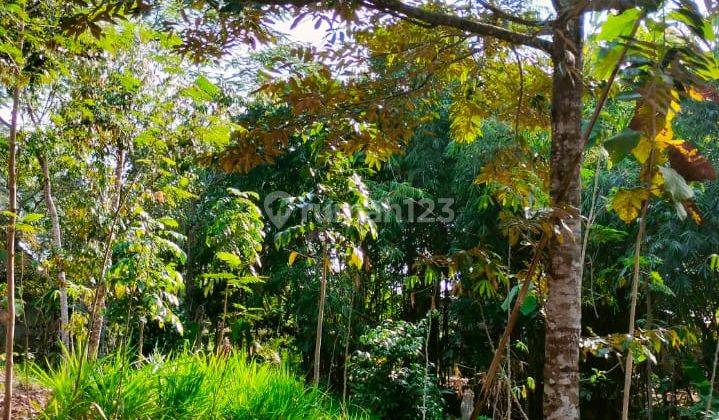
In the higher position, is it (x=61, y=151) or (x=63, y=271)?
(x=61, y=151)

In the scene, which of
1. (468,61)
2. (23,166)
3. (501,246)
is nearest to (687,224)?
(501,246)

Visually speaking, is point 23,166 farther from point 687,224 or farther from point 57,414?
point 687,224

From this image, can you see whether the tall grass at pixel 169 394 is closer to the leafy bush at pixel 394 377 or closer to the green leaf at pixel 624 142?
the leafy bush at pixel 394 377

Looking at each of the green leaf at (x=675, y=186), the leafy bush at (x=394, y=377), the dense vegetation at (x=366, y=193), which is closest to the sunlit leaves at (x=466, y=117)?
the dense vegetation at (x=366, y=193)

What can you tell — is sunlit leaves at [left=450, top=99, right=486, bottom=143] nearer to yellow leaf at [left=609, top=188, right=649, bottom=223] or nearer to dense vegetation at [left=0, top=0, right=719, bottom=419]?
dense vegetation at [left=0, top=0, right=719, bottom=419]

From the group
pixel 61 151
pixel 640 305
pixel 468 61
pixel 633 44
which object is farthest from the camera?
pixel 640 305

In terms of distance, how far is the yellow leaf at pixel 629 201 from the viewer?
4.53 ft

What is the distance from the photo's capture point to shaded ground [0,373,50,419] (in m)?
2.95

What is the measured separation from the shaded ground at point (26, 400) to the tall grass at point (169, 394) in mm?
171

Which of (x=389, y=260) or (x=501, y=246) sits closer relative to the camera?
(x=501, y=246)

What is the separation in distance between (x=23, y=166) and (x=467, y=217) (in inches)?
145

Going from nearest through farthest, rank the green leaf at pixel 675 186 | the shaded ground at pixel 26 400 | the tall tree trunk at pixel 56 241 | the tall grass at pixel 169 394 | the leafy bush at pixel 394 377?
1. the green leaf at pixel 675 186
2. the tall grass at pixel 169 394
3. the shaded ground at pixel 26 400
4. the tall tree trunk at pixel 56 241
5. the leafy bush at pixel 394 377

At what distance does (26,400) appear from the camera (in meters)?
3.48

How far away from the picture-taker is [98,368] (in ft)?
9.77
